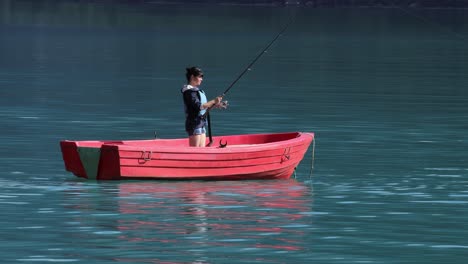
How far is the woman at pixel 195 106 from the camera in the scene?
29766mm

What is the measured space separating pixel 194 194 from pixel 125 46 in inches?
2445

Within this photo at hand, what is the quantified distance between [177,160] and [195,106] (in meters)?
1.29

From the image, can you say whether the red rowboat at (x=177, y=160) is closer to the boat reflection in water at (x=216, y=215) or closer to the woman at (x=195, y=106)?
the boat reflection in water at (x=216, y=215)

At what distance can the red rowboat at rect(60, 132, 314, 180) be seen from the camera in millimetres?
28609

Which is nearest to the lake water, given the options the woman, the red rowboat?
the red rowboat

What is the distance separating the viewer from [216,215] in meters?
26.1

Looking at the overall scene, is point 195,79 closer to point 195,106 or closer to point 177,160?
point 195,106

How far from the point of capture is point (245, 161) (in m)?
29.8

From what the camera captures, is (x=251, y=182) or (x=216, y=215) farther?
(x=251, y=182)

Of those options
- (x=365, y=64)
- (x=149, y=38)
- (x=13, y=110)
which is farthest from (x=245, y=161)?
(x=149, y=38)

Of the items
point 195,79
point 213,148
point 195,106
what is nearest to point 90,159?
point 213,148

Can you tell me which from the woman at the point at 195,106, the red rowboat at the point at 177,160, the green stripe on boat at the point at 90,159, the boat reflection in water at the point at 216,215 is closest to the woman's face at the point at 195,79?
the woman at the point at 195,106

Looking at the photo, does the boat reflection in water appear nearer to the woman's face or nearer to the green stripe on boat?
the green stripe on boat

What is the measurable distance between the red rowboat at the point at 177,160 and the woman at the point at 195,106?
0.33m
